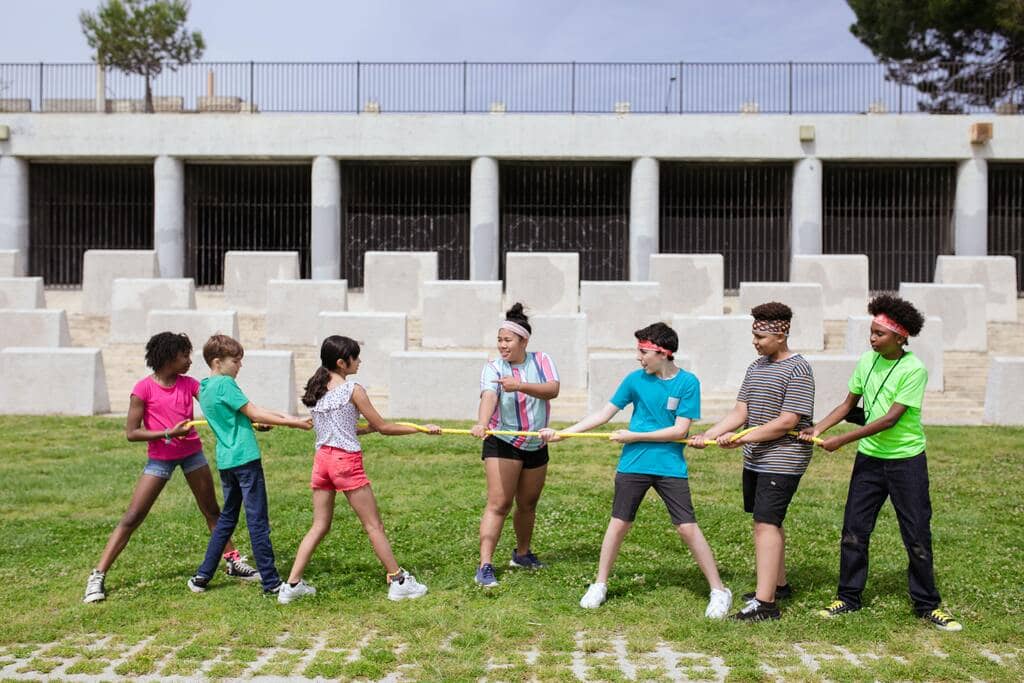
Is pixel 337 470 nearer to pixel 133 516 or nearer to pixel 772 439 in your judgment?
pixel 133 516

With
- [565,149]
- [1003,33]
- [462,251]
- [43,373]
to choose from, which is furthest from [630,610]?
[1003,33]

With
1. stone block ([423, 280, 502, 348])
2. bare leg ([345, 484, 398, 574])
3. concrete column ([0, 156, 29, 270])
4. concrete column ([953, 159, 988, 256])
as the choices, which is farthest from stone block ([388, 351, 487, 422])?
concrete column ([953, 159, 988, 256])

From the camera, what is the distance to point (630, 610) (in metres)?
5.73

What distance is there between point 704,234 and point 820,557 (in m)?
17.9

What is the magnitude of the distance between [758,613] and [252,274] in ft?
47.5

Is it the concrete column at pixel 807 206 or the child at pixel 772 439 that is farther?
the concrete column at pixel 807 206

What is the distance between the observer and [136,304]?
16328 millimetres

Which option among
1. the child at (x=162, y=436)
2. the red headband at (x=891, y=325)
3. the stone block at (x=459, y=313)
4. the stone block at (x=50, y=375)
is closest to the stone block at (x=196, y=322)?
the stone block at (x=50, y=375)

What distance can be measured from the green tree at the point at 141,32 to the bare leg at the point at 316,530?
3074 centimetres

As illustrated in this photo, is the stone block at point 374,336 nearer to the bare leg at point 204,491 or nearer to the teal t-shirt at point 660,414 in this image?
the bare leg at point 204,491

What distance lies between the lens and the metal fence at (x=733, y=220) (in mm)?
23891

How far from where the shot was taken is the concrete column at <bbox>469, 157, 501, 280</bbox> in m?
22.3

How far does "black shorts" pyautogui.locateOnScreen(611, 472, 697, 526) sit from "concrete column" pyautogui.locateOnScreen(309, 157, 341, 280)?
56.6 feet

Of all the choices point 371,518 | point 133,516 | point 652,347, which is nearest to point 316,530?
point 371,518
